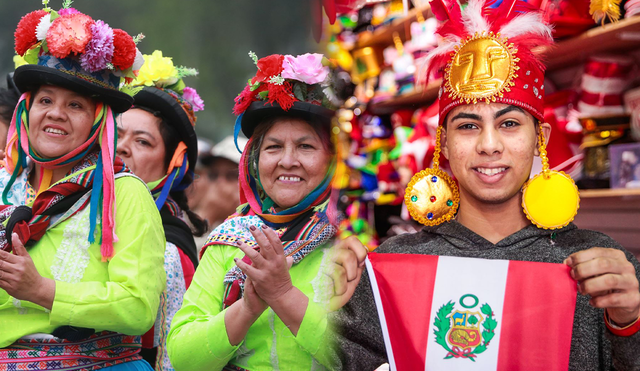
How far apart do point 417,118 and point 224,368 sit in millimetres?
2553

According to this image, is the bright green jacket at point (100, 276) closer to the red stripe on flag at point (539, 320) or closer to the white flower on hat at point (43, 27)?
the white flower on hat at point (43, 27)

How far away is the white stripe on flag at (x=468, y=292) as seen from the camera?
1360mm

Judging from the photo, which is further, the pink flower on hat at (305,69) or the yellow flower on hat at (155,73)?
the yellow flower on hat at (155,73)

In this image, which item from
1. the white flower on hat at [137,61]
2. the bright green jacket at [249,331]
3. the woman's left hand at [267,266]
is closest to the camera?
the woman's left hand at [267,266]

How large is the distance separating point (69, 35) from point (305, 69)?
2.91 ft

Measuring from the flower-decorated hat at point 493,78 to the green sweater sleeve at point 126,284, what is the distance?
0.83m

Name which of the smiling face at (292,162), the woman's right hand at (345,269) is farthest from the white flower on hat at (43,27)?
the woman's right hand at (345,269)

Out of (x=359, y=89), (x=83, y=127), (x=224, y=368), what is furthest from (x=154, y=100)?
(x=359, y=89)

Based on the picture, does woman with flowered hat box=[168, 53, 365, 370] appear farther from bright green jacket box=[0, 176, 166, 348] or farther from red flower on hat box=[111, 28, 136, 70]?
red flower on hat box=[111, 28, 136, 70]

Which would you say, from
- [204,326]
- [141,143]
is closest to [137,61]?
[141,143]

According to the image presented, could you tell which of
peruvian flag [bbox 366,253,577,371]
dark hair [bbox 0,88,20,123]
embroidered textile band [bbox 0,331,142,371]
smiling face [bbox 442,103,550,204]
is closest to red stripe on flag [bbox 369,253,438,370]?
peruvian flag [bbox 366,253,577,371]

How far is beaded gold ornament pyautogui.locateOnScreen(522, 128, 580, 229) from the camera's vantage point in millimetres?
1451

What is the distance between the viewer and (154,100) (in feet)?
8.36

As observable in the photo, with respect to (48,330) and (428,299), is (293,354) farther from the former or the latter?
(48,330)
